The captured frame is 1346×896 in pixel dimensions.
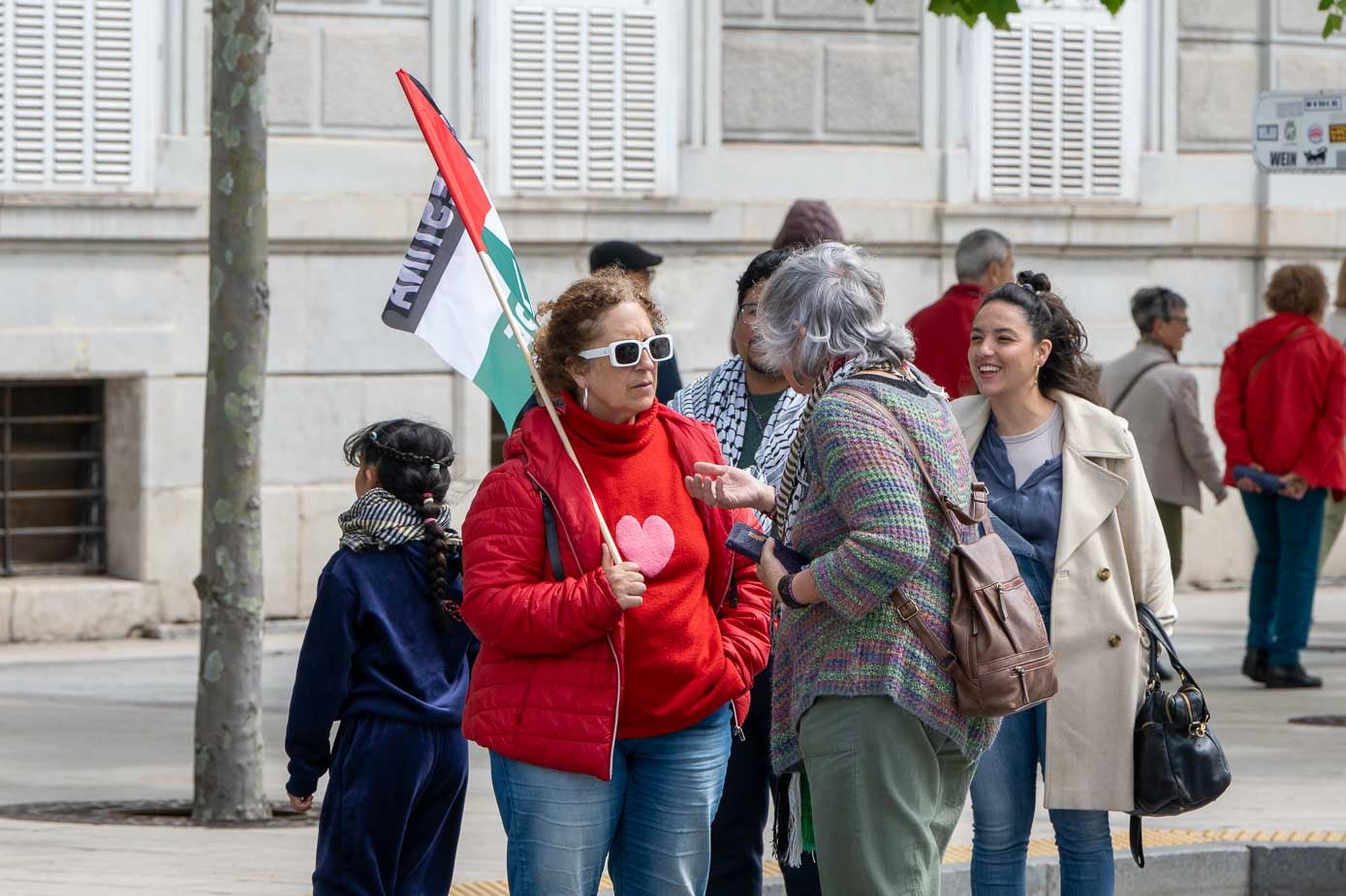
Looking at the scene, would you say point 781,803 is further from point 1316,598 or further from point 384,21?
point 1316,598

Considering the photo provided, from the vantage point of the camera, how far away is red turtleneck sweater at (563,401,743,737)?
176 inches

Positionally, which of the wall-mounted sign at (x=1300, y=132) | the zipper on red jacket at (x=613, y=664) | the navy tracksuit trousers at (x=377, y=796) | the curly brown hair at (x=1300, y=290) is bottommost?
the navy tracksuit trousers at (x=377, y=796)

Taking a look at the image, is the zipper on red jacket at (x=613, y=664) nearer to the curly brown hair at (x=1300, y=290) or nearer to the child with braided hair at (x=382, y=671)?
the child with braided hair at (x=382, y=671)

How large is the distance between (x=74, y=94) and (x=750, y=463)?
7711mm

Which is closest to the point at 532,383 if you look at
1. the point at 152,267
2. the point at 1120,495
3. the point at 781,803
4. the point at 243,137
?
the point at 781,803

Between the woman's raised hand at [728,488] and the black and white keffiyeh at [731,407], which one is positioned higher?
the black and white keffiyeh at [731,407]

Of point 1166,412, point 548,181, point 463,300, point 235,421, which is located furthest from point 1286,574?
point 463,300

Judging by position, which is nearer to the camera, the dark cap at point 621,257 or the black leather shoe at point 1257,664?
the dark cap at point 621,257

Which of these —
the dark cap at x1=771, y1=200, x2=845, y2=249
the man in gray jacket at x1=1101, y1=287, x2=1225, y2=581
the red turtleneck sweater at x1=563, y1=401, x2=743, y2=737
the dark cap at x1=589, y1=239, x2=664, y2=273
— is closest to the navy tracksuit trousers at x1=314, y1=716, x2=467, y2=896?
the red turtleneck sweater at x1=563, y1=401, x2=743, y2=737

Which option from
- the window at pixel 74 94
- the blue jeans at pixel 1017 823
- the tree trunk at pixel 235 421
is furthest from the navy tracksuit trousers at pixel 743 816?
the window at pixel 74 94

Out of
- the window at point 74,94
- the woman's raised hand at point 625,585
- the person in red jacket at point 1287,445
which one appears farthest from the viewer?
the window at point 74,94

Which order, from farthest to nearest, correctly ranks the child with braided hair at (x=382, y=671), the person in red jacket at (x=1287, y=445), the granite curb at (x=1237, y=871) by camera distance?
the person in red jacket at (x=1287, y=445) < the granite curb at (x=1237, y=871) < the child with braided hair at (x=382, y=671)

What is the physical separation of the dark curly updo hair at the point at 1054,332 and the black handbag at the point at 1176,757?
0.68m

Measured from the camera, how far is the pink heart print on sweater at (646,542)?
447cm
